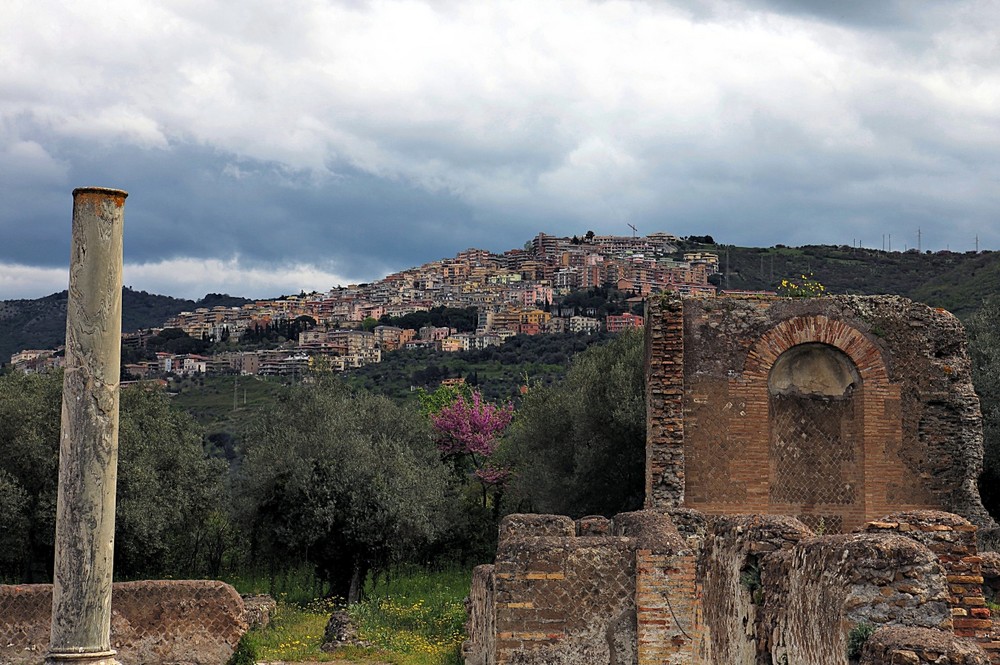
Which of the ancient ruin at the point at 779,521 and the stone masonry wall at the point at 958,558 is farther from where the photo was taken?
the stone masonry wall at the point at 958,558

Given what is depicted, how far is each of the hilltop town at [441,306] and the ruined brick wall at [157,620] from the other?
45.8 m

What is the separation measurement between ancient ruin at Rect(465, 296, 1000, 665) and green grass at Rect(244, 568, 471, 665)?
4.64 metres

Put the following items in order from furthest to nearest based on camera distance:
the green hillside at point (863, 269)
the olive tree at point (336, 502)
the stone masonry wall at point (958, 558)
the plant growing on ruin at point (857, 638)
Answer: the green hillside at point (863, 269) → the olive tree at point (336, 502) → the stone masonry wall at point (958, 558) → the plant growing on ruin at point (857, 638)

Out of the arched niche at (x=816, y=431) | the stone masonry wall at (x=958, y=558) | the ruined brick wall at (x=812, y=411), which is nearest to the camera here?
the stone masonry wall at (x=958, y=558)

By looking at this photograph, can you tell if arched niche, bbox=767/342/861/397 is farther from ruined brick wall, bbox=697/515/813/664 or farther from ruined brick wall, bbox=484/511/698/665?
ruined brick wall, bbox=697/515/813/664

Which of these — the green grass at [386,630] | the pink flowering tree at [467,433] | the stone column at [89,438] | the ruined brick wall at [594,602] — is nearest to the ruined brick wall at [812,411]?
the green grass at [386,630]

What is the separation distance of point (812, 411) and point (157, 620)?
1058 centimetres

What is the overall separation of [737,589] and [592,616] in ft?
8.16

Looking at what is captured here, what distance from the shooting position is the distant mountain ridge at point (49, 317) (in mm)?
99875

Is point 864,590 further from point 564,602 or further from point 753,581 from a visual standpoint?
point 564,602

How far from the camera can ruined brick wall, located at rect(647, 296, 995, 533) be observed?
730 inches

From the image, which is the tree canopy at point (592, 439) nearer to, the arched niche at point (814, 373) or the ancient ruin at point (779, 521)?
the arched niche at point (814, 373)

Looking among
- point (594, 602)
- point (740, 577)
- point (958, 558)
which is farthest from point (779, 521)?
point (594, 602)

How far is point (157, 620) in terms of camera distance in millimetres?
19203
